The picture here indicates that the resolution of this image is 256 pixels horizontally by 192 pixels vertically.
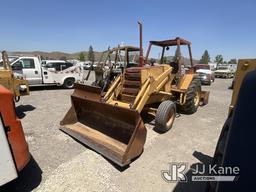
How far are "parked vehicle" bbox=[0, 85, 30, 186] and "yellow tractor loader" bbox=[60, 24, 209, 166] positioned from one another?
151 cm

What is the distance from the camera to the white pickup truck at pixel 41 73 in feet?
34.1

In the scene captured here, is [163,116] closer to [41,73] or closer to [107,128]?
[107,128]

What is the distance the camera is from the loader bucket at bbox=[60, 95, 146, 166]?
134 inches

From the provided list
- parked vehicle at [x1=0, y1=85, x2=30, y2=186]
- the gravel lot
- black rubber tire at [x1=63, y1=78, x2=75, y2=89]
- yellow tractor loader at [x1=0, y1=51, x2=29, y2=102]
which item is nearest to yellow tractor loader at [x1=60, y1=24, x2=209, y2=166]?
the gravel lot

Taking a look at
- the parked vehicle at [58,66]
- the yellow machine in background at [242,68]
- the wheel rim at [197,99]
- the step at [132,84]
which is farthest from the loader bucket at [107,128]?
the parked vehicle at [58,66]

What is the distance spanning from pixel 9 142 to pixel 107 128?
228 cm

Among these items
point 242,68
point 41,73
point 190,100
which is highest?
point 242,68

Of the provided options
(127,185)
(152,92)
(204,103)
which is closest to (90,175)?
(127,185)

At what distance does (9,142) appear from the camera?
2.40 metres

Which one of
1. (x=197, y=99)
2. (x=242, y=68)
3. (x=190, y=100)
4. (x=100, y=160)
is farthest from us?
(x=197, y=99)

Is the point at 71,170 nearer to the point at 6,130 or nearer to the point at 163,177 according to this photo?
→ the point at 6,130

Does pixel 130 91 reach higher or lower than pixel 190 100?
higher

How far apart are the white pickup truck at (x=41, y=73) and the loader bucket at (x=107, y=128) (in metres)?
6.37

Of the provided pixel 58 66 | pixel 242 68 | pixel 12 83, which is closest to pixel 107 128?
pixel 242 68
